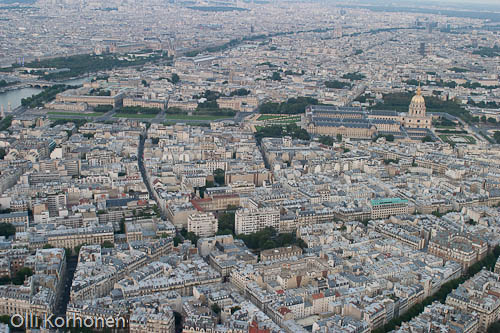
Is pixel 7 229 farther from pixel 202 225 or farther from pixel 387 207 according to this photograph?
pixel 387 207

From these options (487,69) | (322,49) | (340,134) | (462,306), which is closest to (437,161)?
(340,134)

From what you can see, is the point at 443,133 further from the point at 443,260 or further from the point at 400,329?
the point at 400,329

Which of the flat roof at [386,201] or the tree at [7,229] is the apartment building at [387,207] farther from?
the tree at [7,229]

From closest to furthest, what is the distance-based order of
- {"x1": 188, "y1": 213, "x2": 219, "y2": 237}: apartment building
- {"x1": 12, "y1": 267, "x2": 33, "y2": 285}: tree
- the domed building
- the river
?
{"x1": 12, "y1": 267, "x2": 33, "y2": 285}: tree < {"x1": 188, "y1": 213, "x2": 219, "y2": 237}: apartment building < the domed building < the river

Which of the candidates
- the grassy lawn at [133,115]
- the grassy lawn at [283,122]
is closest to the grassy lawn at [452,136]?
the grassy lawn at [283,122]

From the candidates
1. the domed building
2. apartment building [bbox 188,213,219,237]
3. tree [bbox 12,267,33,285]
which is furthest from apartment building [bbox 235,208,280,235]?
the domed building

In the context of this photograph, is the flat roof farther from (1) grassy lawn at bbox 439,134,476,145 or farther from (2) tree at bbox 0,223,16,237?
(1) grassy lawn at bbox 439,134,476,145
